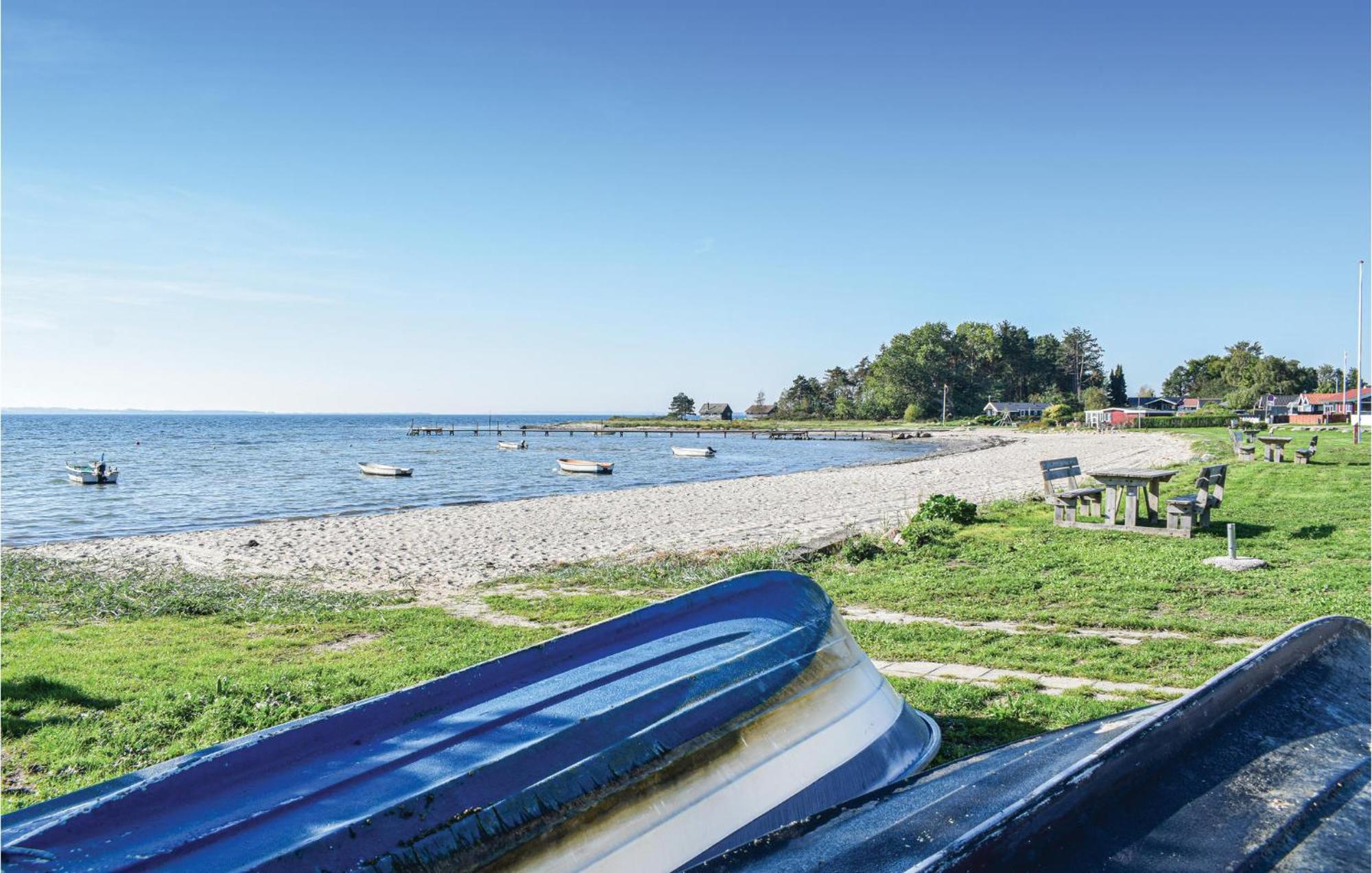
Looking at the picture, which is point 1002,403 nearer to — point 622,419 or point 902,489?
point 622,419

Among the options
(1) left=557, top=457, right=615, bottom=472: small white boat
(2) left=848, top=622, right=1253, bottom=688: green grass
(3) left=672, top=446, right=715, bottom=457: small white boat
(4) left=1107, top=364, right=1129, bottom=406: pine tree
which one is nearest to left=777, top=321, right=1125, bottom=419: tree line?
(4) left=1107, top=364, right=1129, bottom=406: pine tree

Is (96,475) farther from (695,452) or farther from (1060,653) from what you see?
(1060,653)

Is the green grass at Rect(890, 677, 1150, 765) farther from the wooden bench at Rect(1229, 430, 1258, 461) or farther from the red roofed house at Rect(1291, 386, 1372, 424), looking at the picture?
the red roofed house at Rect(1291, 386, 1372, 424)

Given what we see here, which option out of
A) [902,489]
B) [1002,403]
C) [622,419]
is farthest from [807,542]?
[622,419]

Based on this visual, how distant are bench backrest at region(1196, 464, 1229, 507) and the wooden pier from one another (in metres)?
65.1

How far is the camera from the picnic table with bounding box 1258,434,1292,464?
806 inches

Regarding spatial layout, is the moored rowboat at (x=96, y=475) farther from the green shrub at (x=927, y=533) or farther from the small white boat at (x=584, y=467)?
the green shrub at (x=927, y=533)

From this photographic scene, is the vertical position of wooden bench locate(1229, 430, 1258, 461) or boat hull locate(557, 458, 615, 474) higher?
wooden bench locate(1229, 430, 1258, 461)

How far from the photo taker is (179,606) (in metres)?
9.49

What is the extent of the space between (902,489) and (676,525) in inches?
389

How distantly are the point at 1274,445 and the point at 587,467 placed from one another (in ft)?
90.6

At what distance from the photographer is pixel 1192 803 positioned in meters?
1.76

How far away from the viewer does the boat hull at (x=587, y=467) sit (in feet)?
132

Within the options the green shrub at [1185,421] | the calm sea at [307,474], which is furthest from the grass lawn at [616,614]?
the green shrub at [1185,421]
